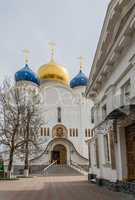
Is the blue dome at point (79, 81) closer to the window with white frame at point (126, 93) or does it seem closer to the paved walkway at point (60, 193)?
the paved walkway at point (60, 193)

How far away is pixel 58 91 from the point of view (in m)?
46.7

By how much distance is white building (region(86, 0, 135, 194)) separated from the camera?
1055 cm

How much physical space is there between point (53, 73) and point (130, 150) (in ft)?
125

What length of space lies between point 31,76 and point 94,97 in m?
28.5

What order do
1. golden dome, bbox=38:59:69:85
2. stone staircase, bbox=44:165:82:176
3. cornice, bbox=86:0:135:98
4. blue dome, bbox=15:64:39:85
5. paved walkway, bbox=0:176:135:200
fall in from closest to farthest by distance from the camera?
cornice, bbox=86:0:135:98 < paved walkway, bbox=0:176:135:200 < stone staircase, bbox=44:165:82:176 < blue dome, bbox=15:64:39:85 < golden dome, bbox=38:59:69:85

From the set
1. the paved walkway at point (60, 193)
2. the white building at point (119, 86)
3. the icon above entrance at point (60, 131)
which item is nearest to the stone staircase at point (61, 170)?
the icon above entrance at point (60, 131)

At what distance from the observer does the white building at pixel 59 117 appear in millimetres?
42906

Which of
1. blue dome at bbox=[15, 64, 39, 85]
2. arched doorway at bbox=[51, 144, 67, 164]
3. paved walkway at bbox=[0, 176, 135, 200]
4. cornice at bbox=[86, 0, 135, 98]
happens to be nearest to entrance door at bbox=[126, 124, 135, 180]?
paved walkway at bbox=[0, 176, 135, 200]

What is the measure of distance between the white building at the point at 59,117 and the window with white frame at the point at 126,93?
2968cm

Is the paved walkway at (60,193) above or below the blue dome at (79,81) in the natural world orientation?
below

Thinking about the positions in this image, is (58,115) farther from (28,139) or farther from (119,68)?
(119,68)

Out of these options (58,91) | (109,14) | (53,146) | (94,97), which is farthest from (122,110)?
(58,91)

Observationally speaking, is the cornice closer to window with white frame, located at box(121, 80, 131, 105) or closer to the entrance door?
window with white frame, located at box(121, 80, 131, 105)

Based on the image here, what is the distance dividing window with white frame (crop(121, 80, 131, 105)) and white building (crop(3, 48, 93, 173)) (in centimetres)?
2968
